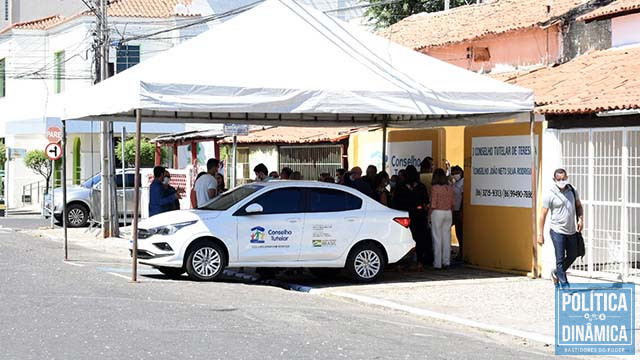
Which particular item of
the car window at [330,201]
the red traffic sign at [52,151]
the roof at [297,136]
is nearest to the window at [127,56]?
the roof at [297,136]

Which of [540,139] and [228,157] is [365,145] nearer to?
Result: [540,139]

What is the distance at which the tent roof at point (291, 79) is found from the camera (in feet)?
51.0

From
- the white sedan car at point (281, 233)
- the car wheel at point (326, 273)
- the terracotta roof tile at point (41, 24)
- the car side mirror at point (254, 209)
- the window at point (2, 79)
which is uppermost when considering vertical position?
the terracotta roof tile at point (41, 24)

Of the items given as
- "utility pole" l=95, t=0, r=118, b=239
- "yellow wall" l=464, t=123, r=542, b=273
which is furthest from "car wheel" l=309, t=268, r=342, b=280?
"utility pole" l=95, t=0, r=118, b=239

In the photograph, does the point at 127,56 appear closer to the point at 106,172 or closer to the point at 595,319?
the point at 106,172

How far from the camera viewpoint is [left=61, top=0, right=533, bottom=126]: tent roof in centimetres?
1555

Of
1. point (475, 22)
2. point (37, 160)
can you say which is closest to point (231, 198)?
point (475, 22)

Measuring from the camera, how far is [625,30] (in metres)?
18.8

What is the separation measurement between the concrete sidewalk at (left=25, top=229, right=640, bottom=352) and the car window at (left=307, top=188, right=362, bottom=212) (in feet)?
3.89

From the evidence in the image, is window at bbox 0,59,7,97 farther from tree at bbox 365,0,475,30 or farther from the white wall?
the white wall

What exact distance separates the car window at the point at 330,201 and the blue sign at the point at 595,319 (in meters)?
3.47

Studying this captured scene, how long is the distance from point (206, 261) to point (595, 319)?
5.99 metres

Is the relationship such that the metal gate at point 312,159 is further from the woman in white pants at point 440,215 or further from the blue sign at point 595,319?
the blue sign at point 595,319

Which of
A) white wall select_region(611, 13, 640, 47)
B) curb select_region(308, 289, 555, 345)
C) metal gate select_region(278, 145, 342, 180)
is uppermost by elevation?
white wall select_region(611, 13, 640, 47)
